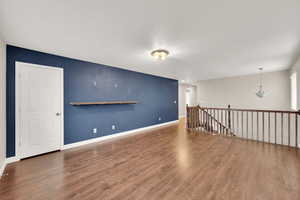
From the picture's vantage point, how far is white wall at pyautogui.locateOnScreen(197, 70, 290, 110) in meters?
5.68

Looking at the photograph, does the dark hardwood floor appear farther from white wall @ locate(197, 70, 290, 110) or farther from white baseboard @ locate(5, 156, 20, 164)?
Answer: white wall @ locate(197, 70, 290, 110)

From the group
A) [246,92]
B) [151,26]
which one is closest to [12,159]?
[151,26]

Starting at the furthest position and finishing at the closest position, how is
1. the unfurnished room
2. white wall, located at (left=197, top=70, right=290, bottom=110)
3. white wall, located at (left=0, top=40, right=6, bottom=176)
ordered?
white wall, located at (left=197, top=70, right=290, bottom=110) < white wall, located at (left=0, top=40, right=6, bottom=176) < the unfurnished room

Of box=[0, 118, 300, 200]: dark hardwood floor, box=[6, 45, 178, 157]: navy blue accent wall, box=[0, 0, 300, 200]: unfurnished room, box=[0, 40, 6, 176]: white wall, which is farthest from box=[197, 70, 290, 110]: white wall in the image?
box=[0, 40, 6, 176]: white wall

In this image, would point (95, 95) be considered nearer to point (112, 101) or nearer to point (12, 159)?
point (112, 101)

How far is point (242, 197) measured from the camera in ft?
5.56

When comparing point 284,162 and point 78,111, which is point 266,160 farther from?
point 78,111

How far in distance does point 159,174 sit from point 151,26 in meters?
2.49

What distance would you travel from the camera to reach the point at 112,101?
4629 millimetres

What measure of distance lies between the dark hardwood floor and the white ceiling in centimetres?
245

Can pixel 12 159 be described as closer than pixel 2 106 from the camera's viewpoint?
No

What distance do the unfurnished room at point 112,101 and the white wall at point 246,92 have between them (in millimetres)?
3102

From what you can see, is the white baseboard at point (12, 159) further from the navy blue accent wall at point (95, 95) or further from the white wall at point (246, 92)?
the white wall at point (246, 92)

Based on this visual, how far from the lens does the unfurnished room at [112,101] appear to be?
177 centimetres
